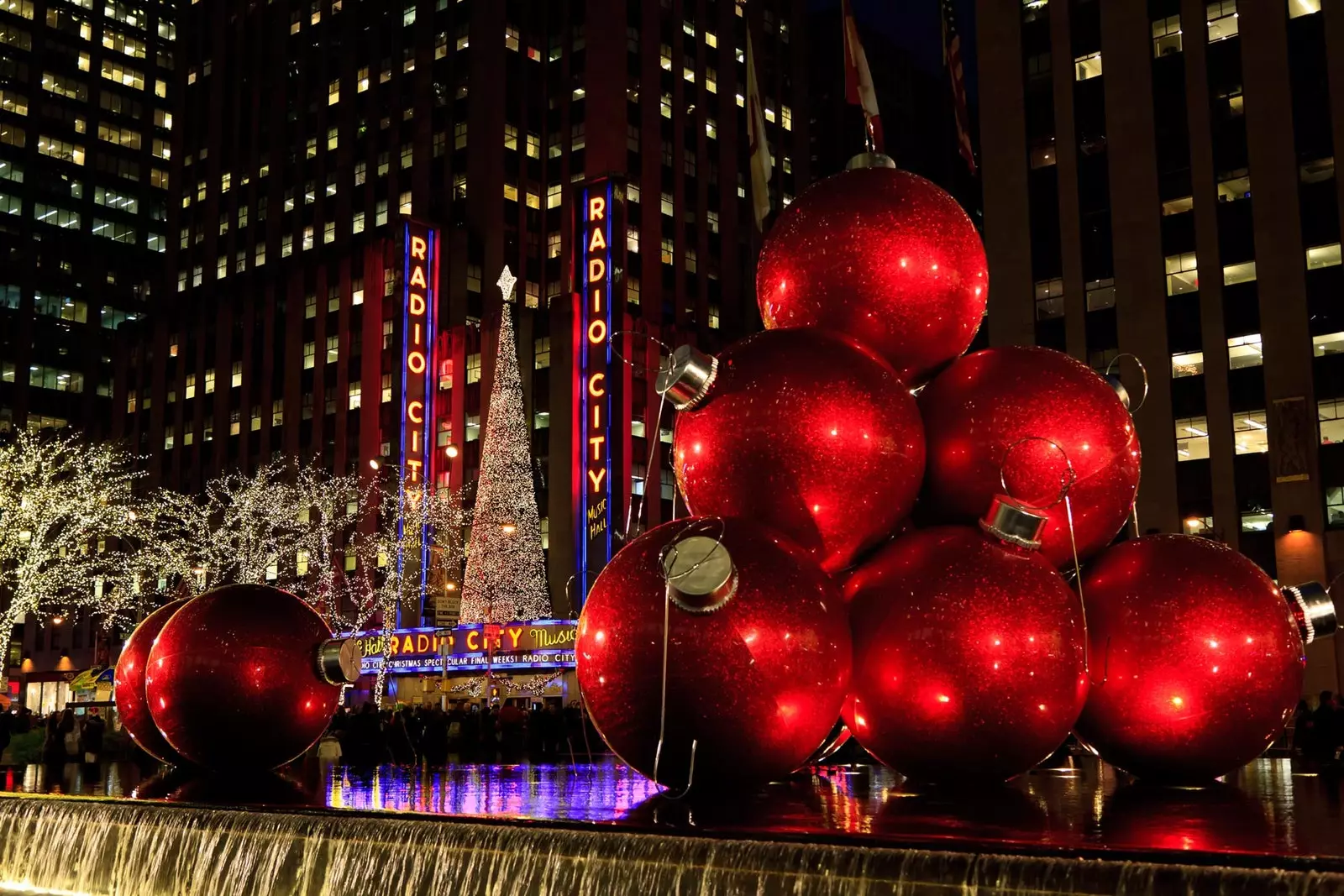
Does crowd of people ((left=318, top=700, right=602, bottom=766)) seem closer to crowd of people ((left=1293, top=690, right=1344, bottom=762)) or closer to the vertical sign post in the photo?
crowd of people ((left=1293, top=690, right=1344, bottom=762))

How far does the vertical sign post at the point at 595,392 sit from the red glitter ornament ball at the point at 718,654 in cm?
4664

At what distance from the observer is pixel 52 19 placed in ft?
363

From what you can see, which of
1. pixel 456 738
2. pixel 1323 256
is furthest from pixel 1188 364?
pixel 456 738

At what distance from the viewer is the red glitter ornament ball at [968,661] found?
19.4 feet

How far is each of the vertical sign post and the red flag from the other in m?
44.3

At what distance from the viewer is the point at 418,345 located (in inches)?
2516

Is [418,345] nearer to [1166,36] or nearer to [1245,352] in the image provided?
[1166,36]

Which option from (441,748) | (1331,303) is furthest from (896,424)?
(1331,303)

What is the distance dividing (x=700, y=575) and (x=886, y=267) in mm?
2276

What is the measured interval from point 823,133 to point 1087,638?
89610 mm

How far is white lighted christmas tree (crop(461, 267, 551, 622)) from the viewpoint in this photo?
42281 millimetres

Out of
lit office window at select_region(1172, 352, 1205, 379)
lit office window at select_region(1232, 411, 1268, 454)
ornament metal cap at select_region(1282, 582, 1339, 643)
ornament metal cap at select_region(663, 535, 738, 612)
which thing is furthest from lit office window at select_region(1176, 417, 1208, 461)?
ornament metal cap at select_region(663, 535, 738, 612)

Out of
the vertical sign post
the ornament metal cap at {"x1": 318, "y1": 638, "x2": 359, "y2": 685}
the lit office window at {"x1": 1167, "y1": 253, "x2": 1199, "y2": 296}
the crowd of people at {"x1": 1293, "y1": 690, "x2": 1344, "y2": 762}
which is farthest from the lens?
the vertical sign post

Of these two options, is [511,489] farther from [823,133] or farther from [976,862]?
[823,133]
